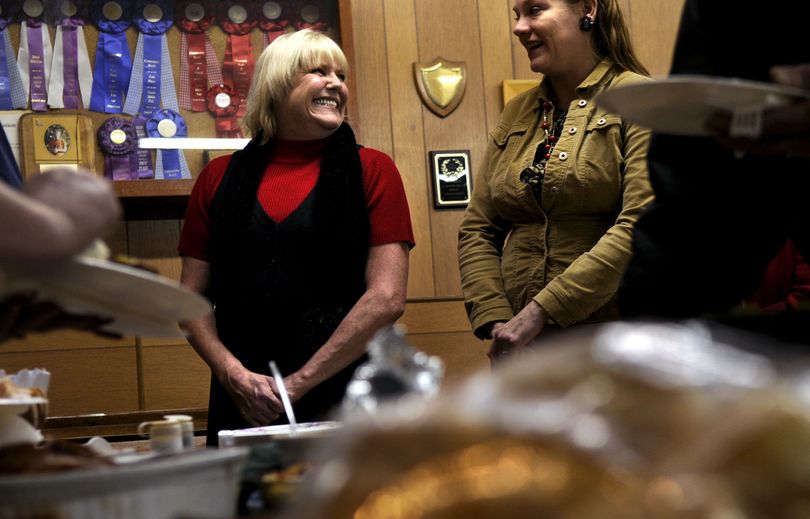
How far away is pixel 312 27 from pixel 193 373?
4.56 ft

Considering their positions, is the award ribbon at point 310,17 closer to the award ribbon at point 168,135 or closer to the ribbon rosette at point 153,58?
the ribbon rosette at point 153,58

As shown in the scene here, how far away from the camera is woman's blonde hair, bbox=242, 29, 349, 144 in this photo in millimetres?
2521

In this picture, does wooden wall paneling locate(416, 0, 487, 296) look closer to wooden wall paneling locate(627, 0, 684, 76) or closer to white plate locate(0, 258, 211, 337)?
wooden wall paneling locate(627, 0, 684, 76)

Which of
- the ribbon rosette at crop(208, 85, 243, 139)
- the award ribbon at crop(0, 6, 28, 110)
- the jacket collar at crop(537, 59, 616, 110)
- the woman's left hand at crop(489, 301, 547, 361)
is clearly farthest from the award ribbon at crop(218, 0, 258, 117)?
the woman's left hand at crop(489, 301, 547, 361)

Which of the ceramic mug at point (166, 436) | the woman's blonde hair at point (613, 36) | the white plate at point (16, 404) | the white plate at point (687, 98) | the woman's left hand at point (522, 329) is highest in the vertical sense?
the woman's blonde hair at point (613, 36)

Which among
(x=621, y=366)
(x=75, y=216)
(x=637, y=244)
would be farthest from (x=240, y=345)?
(x=621, y=366)

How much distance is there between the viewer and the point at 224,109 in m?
3.96

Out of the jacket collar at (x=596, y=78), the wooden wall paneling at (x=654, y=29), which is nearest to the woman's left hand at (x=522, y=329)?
the jacket collar at (x=596, y=78)

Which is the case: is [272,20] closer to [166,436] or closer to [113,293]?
[166,436]

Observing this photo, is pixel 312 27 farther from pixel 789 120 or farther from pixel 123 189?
pixel 789 120

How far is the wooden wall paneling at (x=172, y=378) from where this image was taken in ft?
12.1

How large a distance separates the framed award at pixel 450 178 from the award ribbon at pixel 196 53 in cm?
89

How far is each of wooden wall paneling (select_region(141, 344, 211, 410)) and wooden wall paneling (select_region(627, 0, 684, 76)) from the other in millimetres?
2096

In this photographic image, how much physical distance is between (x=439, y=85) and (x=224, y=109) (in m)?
0.82
